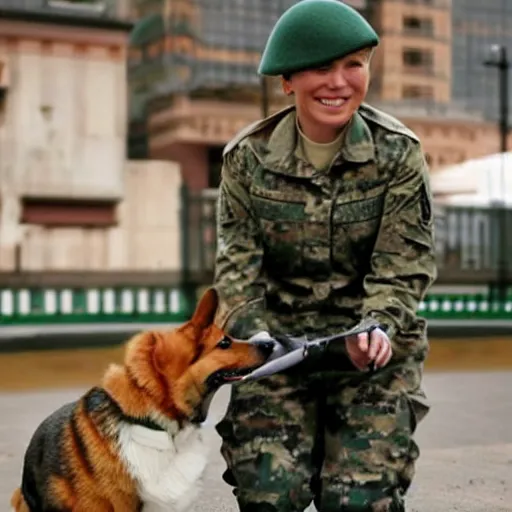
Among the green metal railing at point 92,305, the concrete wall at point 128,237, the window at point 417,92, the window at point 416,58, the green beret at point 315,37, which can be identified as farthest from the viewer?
the window at point 416,58

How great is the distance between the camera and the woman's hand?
2416 mm

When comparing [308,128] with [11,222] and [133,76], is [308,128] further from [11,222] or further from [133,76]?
[133,76]

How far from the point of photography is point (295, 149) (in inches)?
106

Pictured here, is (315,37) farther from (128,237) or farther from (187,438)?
(128,237)

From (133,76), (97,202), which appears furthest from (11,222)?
(133,76)

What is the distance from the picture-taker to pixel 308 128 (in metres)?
2.71

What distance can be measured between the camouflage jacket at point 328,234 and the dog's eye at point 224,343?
0.11 ft

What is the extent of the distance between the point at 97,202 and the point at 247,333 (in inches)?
547

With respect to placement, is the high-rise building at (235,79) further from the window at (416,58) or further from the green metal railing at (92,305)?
the green metal railing at (92,305)

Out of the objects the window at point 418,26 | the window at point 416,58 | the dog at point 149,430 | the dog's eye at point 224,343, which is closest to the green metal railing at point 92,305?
the dog at point 149,430

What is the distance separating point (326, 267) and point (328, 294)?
0.24ft

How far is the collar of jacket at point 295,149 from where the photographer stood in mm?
2629

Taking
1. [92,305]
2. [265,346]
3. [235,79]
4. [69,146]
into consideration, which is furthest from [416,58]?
[265,346]

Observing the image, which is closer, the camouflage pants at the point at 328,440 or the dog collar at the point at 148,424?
the camouflage pants at the point at 328,440
